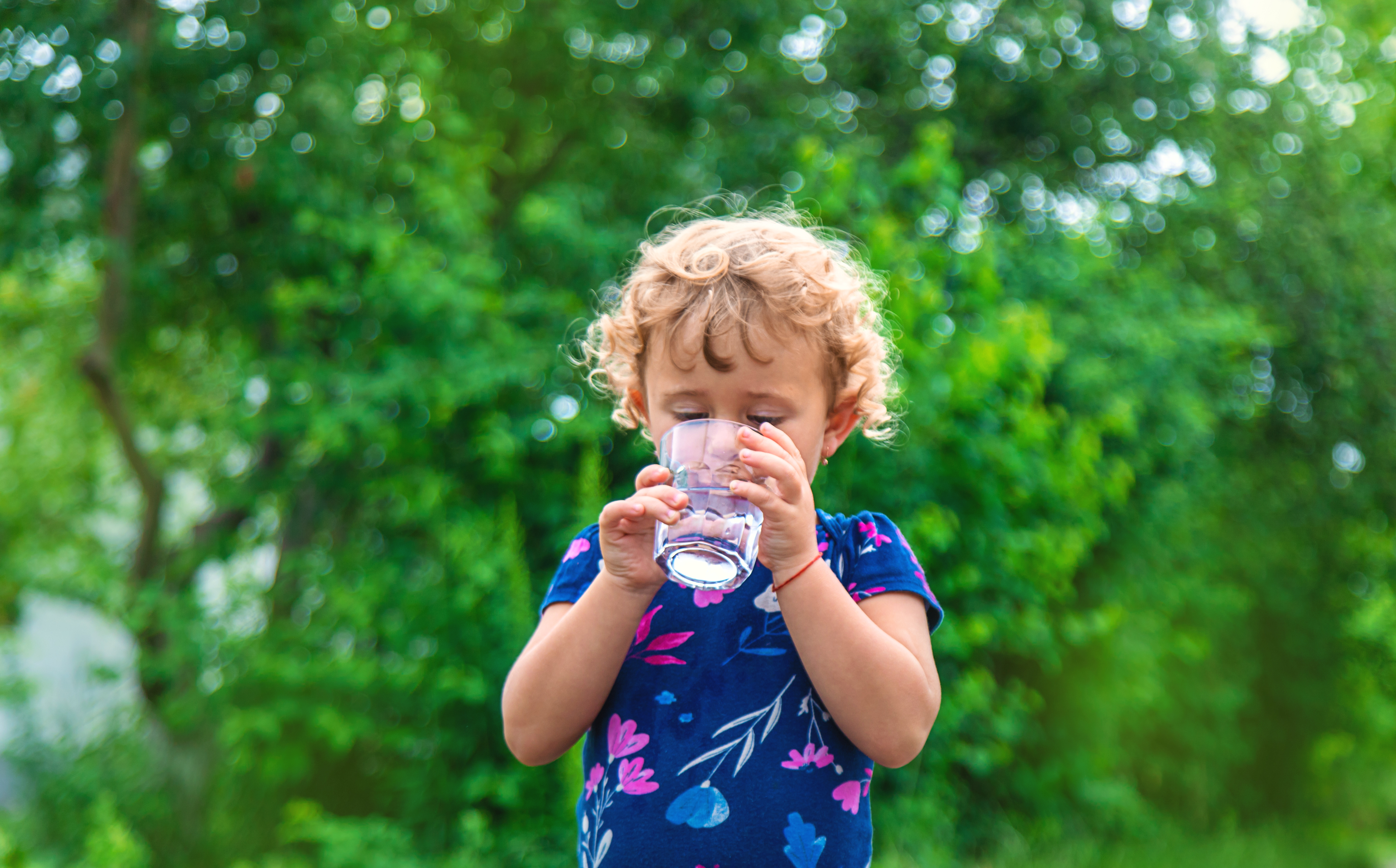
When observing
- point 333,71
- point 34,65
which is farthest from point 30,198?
point 333,71

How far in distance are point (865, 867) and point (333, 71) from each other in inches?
181

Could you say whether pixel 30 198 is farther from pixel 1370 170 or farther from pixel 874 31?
pixel 1370 170

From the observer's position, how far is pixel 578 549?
4.68 ft

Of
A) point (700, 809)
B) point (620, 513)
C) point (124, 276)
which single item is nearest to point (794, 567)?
point (620, 513)

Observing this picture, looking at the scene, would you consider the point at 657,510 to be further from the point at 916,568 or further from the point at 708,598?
the point at 916,568

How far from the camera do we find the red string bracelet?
3.81ft

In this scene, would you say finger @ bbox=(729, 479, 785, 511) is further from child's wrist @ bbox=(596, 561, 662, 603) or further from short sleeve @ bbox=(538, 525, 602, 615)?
short sleeve @ bbox=(538, 525, 602, 615)

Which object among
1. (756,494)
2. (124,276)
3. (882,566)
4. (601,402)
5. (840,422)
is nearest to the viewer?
(756,494)

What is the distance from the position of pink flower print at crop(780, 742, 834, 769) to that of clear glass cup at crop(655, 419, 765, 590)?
244 mm

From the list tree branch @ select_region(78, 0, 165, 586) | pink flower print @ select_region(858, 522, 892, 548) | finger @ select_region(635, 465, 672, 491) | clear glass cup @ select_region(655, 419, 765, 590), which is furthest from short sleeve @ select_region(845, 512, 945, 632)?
tree branch @ select_region(78, 0, 165, 586)

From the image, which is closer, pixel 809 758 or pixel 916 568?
pixel 809 758

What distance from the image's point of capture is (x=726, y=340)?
1218 millimetres

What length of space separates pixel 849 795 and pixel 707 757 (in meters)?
0.19

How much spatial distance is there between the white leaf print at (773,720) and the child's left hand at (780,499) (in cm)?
18
